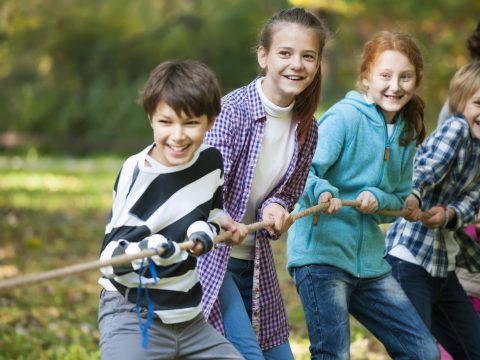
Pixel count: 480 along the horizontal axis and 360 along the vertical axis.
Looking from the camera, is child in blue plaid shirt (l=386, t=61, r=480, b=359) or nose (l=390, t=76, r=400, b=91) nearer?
nose (l=390, t=76, r=400, b=91)

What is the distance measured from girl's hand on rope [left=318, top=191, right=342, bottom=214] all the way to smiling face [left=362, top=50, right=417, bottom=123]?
1.94 feet

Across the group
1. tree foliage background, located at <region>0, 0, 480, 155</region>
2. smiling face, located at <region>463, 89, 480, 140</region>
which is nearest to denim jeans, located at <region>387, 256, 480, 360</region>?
smiling face, located at <region>463, 89, 480, 140</region>

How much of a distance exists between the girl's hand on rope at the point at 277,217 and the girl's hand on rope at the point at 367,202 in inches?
16.6

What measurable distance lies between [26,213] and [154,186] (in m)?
8.48

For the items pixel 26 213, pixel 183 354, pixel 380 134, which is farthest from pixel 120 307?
pixel 26 213

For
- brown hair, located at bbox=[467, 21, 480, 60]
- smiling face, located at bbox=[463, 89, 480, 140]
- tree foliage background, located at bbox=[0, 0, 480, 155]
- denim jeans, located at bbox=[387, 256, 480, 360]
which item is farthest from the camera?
tree foliage background, located at bbox=[0, 0, 480, 155]

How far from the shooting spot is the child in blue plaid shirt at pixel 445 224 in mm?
4469

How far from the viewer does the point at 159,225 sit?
312cm

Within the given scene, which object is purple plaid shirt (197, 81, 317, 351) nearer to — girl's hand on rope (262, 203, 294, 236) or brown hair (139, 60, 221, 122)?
girl's hand on rope (262, 203, 294, 236)

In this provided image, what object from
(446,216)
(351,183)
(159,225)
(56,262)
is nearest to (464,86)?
(446,216)

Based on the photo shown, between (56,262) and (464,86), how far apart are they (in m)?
4.94

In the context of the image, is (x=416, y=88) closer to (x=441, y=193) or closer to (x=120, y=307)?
(x=441, y=193)

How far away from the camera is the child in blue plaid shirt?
4.47 meters

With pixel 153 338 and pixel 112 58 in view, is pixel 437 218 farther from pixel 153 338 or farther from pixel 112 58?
pixel 112 58
